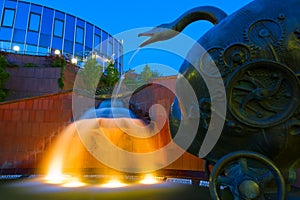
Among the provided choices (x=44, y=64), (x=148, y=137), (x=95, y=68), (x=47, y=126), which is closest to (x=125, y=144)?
(x=148, y=137)

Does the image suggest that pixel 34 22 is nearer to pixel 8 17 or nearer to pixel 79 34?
pixel 8 17

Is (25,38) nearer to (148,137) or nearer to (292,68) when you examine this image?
(148,137)

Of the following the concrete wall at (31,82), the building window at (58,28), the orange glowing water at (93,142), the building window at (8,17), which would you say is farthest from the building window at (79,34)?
the orange glowing water at (93,142)

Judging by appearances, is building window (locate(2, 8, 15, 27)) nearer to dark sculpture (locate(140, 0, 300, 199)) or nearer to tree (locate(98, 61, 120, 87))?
tree (locate(98, 61, 120, 87))

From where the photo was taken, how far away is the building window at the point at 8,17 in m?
25.9

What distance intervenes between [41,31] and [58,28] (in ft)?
7.31

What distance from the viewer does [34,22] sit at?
27.0 m

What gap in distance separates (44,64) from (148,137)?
1492 centimetres

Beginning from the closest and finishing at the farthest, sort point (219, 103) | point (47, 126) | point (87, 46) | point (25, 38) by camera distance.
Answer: point (219, 103)
point (47, 126)
point (25, 38)
point (87, 46)

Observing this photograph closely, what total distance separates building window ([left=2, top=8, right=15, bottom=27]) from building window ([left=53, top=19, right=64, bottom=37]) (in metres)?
4.58

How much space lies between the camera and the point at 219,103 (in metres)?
1.80

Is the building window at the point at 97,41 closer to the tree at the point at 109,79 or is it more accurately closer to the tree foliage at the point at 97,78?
the tree foliage at the point at 97,78

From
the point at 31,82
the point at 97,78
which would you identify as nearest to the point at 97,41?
the point at 97,78

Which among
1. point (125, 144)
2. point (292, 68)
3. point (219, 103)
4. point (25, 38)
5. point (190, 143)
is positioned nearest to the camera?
point (292, 68)
